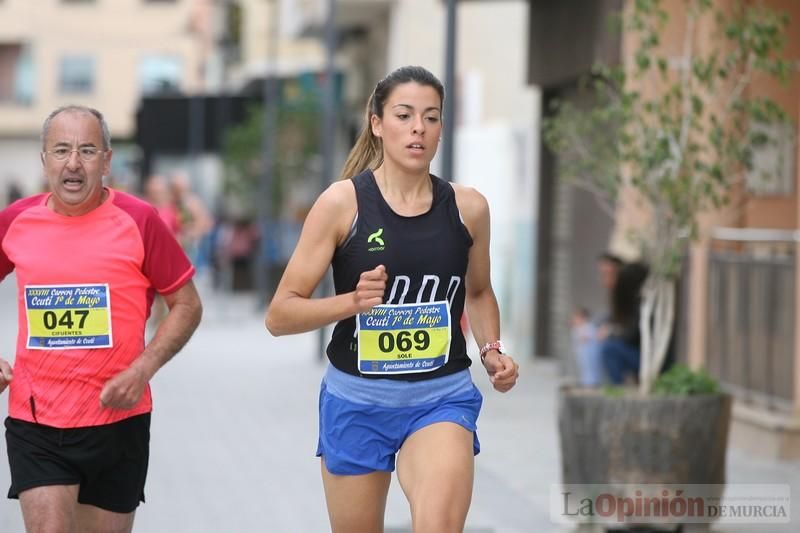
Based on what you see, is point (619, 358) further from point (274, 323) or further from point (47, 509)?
point (47, 509)

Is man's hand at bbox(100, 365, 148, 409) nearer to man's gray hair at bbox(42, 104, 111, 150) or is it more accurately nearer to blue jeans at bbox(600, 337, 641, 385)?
man's gray hair at bbox(42, 104, 111, 150)

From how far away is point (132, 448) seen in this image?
5.90 m

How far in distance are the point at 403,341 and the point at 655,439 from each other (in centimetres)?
339

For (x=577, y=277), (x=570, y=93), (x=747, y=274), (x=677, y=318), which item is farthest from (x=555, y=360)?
(x=747, y=274)

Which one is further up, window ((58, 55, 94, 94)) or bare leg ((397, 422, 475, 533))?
window ((58, 55, 94, 94))

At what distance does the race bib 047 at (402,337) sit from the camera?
557 centimetres

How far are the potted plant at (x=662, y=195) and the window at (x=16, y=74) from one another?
73.1 metres

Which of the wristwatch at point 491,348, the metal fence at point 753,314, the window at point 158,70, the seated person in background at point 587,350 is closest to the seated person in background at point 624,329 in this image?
the seated person in background at point 587,350

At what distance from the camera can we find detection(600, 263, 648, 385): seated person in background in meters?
12.4

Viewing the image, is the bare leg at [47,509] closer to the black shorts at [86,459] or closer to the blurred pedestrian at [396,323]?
the black shorts at [86,459]

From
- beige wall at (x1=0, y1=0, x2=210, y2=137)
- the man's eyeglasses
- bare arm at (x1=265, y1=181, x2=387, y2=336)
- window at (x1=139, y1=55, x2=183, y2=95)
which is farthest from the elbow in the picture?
window at (x1=139, y1=55, x2=183, y2=95)

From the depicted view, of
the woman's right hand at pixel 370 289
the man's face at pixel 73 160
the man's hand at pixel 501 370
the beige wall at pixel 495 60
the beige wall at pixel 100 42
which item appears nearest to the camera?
the woman's right hand at pixel 370 289

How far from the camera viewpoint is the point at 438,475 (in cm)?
545

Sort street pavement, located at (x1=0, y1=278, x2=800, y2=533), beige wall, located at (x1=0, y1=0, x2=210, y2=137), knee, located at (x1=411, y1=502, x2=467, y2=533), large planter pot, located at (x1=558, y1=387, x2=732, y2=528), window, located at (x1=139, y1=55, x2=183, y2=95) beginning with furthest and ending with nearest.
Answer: window, located at (x1=139, y1=55, x2=183, y2=95)
beige wall, located at (x1=0, y1=0, x2=210, y2=137)
street pavement, located at (x1=0, y1=278, x2=800, y2=533)
large planter pot, located at (x1=558, y1=387, x2=732, y2=528)
knee, located at (x1=411, y1=502, x2=467, y2=533)
